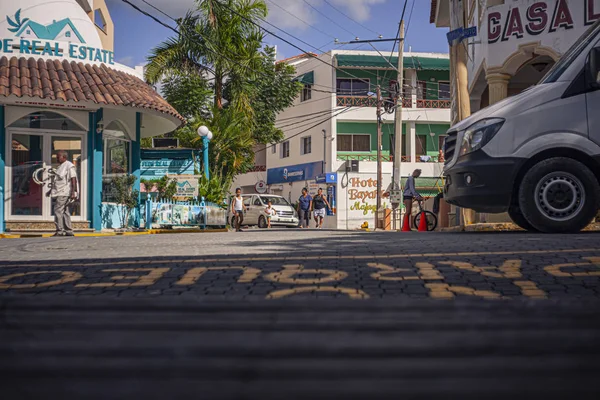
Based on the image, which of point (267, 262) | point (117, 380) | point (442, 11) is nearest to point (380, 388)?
point (117, 380)

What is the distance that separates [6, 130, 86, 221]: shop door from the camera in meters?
15.8

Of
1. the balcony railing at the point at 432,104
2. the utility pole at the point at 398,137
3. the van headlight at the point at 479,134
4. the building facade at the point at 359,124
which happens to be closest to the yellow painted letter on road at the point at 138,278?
the van headlight at the point at 479,134

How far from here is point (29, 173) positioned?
16.0 m

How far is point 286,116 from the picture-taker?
43.9 meters

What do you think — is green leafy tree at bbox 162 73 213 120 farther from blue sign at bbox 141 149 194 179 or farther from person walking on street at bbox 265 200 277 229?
blue sign at bbox 141 149 194 179

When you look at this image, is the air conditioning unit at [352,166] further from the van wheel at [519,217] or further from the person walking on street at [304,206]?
the van wheel at [519,217]

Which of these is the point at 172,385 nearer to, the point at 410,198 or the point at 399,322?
the point at 399,322

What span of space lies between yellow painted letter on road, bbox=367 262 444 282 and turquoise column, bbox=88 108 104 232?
12.3m

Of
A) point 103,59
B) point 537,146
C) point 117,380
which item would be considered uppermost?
point 103,59

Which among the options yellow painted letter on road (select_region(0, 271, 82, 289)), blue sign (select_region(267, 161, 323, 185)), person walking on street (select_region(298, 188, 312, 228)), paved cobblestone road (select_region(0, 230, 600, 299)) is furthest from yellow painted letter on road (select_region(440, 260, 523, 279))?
blue sign (select_region(267, 161, 323, 185))

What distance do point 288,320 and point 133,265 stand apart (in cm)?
296

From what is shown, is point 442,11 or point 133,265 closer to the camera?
point 133,265

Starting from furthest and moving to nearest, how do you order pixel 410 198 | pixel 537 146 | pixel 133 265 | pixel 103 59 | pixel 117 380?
pixel 410 198
pixel 103 59
pixel 537 146
pixel 133 265
pixel 117 380

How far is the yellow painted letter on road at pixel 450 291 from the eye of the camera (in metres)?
3.93
